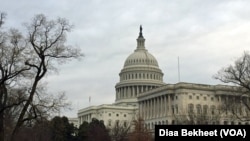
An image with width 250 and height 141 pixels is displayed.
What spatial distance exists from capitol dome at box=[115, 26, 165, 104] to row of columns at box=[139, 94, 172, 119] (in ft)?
73.0

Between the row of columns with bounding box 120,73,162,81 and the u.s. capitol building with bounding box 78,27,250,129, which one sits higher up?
Result: the row of columns with bounding box 120,73,162,81

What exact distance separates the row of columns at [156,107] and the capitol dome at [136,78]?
22260 mm

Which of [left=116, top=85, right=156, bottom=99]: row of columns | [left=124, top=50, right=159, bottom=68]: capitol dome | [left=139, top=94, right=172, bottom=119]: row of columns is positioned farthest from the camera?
[left=124, top=50, right=159, bottom=68]: capitol dome

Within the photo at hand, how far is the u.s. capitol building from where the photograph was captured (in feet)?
437

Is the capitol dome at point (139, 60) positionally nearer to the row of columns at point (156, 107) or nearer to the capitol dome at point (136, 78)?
the capitol dome at point (136, 78)

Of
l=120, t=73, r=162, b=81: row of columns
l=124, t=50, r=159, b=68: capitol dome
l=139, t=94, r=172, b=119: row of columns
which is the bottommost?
l=139, t=94, r=172, b=119: row of columns

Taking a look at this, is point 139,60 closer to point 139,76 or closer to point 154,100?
point 139,76

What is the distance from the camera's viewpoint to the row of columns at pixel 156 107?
147 metres

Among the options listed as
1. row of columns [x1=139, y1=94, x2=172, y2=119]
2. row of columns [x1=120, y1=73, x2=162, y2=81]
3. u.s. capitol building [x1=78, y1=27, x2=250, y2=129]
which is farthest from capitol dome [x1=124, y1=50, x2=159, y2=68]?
row of columns [x1=139, y1=94, x2=172, y2=119]

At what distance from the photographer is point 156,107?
511 ft

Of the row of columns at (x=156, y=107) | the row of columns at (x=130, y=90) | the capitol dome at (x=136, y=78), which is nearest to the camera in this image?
the row of columns at (x=156, y=107)

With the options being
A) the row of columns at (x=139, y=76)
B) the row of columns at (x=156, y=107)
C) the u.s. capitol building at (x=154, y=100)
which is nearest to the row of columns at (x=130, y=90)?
the u.s. capitol building at (x=154, y=100)

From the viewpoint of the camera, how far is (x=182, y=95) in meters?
141

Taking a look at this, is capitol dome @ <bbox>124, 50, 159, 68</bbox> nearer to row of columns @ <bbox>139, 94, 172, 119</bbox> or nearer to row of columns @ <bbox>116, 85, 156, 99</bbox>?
row of columns @ <bbox>116, 85, 156, 99</bbox>
